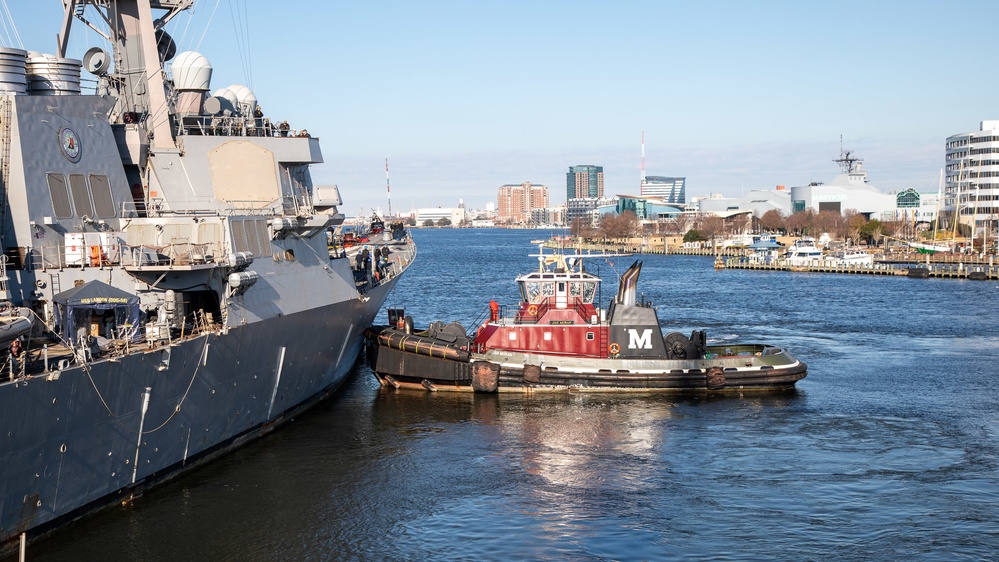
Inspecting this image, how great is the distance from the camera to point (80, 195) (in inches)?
921

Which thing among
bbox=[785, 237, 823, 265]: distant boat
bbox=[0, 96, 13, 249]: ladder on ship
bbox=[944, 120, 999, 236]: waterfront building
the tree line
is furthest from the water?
bbox=[944, 120, 999, 236]: waterfront building

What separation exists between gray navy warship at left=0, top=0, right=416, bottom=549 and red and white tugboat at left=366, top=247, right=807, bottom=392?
9.85 feet

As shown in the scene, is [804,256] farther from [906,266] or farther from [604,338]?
[604,338]

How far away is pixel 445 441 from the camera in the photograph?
27.2 metres

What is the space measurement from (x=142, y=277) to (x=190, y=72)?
367 inches

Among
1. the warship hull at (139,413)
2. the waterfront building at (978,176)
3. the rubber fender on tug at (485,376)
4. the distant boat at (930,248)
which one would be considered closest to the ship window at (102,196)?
the warship hull at (139,413)

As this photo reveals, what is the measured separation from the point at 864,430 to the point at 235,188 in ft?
67.8

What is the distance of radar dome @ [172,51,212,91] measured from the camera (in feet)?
96.1

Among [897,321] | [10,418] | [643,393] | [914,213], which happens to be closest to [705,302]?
[897,321]

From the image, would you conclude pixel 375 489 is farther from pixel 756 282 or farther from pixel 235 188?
pixel 756 282

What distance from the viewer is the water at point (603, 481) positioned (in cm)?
1939

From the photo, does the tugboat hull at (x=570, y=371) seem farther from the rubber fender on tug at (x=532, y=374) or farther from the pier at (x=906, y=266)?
the pier at (x=906, y=266)

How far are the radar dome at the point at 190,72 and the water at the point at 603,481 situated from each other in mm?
11236

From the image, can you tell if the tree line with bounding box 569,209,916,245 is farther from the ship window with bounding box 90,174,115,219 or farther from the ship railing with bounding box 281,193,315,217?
the ship window with bounding box 90,174,115,219
